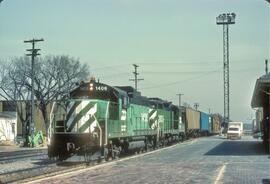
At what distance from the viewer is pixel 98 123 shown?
23078 millimetres

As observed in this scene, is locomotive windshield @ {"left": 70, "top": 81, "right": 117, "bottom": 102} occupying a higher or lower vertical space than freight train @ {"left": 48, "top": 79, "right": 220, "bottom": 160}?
higher

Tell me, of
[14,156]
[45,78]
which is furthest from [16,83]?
[14,156]

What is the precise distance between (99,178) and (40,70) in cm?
6023

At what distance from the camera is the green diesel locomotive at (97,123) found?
22391 mm

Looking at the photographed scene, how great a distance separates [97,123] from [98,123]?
12 cm

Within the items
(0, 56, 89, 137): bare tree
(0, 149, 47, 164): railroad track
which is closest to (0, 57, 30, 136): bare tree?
(0, 56, 89, 137): bare tree

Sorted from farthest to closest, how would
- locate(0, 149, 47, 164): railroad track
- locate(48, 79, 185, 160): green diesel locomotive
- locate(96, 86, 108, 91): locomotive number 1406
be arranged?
1. locate(0, 149, 47, 164): railroad track
2. locate(96, 86, 108, 91): locomotive number 1406
3. locate(48, 79, 185, 160): green diesel locomotive

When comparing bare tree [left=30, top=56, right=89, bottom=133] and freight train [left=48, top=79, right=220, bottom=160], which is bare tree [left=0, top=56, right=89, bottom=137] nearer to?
bare tree [left=30, top=56, right=89, bottom=133]

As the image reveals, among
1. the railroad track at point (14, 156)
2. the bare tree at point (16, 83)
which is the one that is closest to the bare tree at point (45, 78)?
the bare tree at point (16, 83)

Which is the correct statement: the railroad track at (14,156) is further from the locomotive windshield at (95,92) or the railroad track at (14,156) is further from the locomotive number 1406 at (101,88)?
the locomotive number 1406 at (101,88)

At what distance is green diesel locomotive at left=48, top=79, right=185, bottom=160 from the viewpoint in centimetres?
2239

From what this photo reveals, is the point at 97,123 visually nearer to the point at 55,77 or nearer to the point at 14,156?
the point at 14,156

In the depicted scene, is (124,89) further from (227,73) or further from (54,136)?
(227,73)

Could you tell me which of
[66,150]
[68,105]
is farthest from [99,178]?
[68,105]
